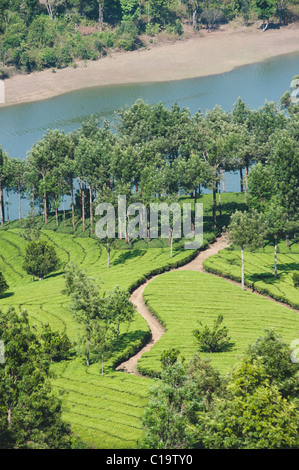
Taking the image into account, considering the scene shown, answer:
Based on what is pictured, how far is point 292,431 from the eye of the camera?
2041 inches

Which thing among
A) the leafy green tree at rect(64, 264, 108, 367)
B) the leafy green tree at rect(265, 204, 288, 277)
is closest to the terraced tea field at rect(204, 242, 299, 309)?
the leafy green tree at rect(265, 204, 288, 277)

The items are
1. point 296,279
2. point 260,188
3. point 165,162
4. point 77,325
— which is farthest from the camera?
point 165,162

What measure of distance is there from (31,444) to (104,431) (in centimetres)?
1023

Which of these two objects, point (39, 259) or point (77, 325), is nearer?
point (77, 325)

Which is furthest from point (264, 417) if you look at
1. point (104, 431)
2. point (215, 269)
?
point (215, 269)

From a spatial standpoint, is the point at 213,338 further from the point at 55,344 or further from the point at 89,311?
the point at 55,344

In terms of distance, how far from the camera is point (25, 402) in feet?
175

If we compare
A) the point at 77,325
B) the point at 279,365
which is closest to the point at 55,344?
the point at 77,325

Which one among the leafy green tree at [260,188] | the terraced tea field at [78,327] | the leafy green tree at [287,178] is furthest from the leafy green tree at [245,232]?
the terraced tea field at [78,327]

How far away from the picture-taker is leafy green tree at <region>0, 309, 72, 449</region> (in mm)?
52562

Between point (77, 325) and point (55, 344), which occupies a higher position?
point (77, 325)

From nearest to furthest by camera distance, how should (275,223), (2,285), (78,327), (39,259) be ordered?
(78,327) < (2,285) < (275,223) < (39,259)

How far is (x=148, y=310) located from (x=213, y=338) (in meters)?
16.7

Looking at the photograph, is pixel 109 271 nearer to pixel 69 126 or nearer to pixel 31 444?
pixel 31 444
